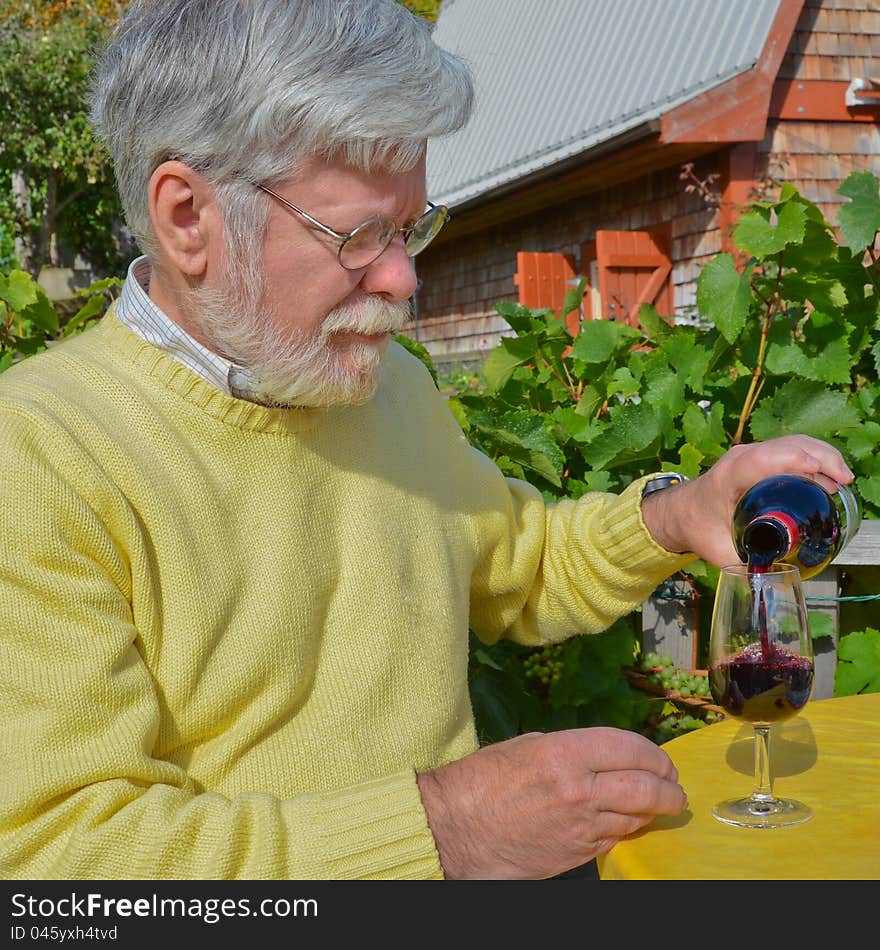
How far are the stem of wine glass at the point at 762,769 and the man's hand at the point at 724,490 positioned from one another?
1.28 feet

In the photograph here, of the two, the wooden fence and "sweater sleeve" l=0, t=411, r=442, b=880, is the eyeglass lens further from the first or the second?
the wooden fence

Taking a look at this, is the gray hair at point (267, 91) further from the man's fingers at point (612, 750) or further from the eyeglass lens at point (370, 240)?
the man's fingers at point (612, 750)

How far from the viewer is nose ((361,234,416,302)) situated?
5.74ft

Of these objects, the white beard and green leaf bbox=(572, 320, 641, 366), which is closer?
the white beard

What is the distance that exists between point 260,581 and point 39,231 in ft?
55.4

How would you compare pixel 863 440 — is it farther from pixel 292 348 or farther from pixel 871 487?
pixel 292 348

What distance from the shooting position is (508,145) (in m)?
11.7

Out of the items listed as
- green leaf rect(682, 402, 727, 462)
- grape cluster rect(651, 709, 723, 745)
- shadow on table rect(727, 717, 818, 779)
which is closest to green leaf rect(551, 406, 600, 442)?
green leaf rect(682, 402, 727, 462)

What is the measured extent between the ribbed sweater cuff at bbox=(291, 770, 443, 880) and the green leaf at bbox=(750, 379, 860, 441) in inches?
61.4

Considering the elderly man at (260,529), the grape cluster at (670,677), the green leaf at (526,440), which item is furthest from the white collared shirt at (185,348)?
the grape cluster at (670,677)

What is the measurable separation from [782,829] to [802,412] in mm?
1411

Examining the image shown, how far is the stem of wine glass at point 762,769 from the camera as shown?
1.57 m

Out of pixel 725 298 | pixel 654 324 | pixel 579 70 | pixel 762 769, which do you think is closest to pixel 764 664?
pixel 762 769

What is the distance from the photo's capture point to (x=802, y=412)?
273 centimetres
